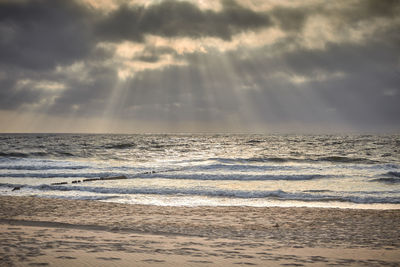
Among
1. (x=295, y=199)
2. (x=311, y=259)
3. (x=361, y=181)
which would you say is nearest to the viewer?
(x=311, y=259)

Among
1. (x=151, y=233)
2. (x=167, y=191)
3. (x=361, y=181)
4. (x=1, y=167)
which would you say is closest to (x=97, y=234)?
(x=151, y=233)

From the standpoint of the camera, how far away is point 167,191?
752 inches

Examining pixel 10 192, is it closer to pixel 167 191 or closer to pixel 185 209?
pixel 167 191

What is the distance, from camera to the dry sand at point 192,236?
666 centimetres

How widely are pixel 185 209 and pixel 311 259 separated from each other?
7.30 metres

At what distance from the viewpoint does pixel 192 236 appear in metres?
8.94

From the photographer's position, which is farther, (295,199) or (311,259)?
(295,199)

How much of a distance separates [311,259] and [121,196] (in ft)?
41.7

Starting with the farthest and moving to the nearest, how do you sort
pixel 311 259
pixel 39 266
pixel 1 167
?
pixel 1 167 < pixel 311 259 < pixel 39 266

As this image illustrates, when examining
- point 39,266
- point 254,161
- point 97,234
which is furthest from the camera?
point 254,161

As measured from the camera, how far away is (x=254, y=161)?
38.5 meters

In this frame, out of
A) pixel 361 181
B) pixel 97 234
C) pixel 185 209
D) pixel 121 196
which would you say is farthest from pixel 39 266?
pixel 361 181

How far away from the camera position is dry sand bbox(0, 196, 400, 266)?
262 inches

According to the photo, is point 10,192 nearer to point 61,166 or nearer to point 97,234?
point 97,234
